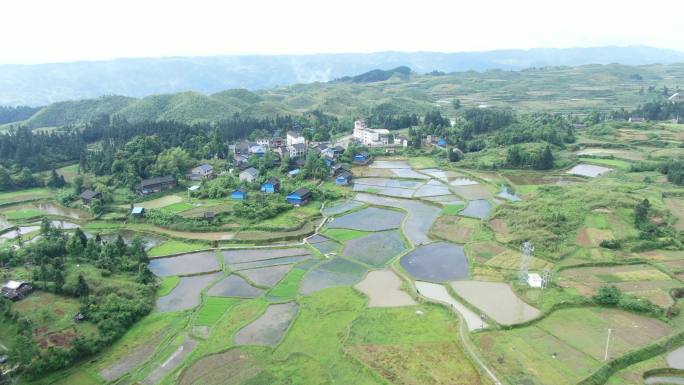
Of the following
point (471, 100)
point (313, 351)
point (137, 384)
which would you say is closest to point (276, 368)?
point (313, 351)

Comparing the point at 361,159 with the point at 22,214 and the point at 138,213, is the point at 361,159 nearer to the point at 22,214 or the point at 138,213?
the point at 138,213

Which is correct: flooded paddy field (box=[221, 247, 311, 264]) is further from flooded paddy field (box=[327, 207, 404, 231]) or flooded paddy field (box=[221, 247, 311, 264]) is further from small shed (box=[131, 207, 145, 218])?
small shed (box=[131, 207, 145, 218])

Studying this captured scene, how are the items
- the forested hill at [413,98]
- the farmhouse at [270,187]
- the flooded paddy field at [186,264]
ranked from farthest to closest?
1. the forested hill at [413,98]
2. the farmhouse at [270,187]
3. the flooded paddy field at [186,264]

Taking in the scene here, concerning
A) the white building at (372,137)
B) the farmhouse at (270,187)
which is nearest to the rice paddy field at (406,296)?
the farmhouse at (270,187)

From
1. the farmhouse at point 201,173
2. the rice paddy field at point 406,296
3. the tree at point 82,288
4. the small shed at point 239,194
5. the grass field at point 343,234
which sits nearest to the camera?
the rice paddy field at point 406,296

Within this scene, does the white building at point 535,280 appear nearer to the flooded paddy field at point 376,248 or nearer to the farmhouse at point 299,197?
the flooded paddy field at point 376,248

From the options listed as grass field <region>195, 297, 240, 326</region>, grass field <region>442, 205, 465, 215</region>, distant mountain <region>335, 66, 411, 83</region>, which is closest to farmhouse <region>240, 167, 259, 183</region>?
grass field <region>442, 205, 465, 215</region>
